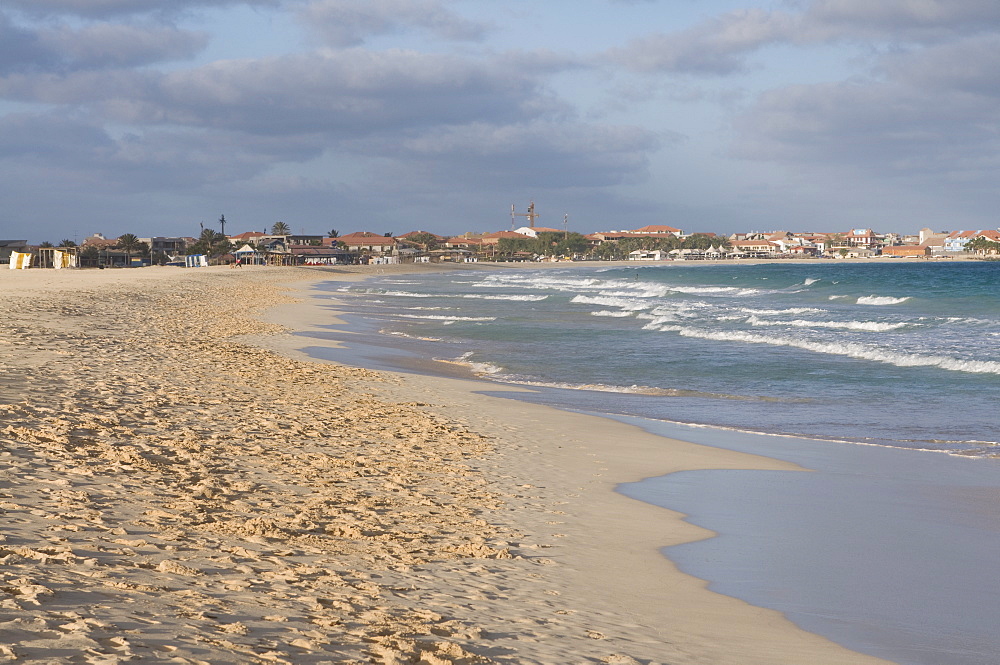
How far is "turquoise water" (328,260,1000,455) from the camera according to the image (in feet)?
47.5

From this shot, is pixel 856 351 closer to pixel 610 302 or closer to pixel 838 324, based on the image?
pixel 838 324

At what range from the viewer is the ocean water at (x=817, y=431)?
6.20 metres

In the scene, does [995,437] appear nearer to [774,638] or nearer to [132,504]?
[774,638]

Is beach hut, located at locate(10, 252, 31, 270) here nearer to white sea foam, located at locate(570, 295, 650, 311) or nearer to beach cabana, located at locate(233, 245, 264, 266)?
beach cabana, located at locate(233, 245, 264, 266)

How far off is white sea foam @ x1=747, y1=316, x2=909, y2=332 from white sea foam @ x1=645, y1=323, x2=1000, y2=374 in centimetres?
403

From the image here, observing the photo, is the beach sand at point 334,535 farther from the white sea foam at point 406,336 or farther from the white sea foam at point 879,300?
the white sea foam at point 879,300

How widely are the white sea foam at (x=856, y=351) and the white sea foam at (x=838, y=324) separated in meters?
4.03

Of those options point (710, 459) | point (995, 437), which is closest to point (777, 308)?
point (995, 437)

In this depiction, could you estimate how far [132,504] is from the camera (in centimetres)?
689

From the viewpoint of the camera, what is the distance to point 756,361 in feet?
70.9

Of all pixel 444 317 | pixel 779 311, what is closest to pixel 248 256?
pixel 444 317

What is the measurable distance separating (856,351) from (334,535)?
19670 millimetres

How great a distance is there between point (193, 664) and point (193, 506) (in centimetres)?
324

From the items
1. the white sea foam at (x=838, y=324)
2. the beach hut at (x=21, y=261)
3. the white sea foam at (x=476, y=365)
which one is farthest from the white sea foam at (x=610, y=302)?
the beach hut at (x=21, y=261)
